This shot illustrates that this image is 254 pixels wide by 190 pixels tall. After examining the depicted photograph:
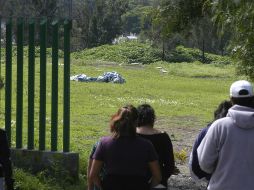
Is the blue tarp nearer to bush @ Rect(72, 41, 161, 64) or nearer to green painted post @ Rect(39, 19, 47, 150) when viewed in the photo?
bush @ Rect(72, 41, 161, 64)

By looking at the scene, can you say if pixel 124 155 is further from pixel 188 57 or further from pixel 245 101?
pixel 188 57

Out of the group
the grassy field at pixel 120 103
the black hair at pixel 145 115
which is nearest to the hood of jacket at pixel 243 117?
the black hair at pixel 145 115

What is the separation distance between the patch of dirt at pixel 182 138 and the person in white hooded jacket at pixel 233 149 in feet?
18.1

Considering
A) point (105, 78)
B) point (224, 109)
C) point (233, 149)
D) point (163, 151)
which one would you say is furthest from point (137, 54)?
point (233, 149)

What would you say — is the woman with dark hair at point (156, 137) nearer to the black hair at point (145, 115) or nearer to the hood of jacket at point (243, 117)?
the black hair at point (145, 115)

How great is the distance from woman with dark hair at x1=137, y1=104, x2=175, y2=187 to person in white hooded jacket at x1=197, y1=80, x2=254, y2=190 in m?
1.12

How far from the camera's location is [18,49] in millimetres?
10281

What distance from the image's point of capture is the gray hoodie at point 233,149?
17.7 ft

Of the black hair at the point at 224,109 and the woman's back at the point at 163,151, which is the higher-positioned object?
the black hair at the point at 224,109

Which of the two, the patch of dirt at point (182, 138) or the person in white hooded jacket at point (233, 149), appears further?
the patch of dirt at point (182, 138)

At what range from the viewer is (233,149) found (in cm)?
541

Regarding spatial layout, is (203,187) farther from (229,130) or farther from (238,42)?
(229,130)

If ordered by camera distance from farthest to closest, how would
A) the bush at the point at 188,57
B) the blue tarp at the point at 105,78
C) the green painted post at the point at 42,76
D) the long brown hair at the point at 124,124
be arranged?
1. the bush at the point at 188,57
2. the blue tarp at the point at 105,78
3. the green painted post at the point at 42,76
4. the long brown hair at the point at 124,124

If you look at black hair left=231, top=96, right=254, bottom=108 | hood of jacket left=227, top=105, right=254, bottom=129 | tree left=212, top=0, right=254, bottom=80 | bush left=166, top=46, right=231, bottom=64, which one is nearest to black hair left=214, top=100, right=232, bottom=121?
black hair left=231, top=96, right=254, bottom=108
